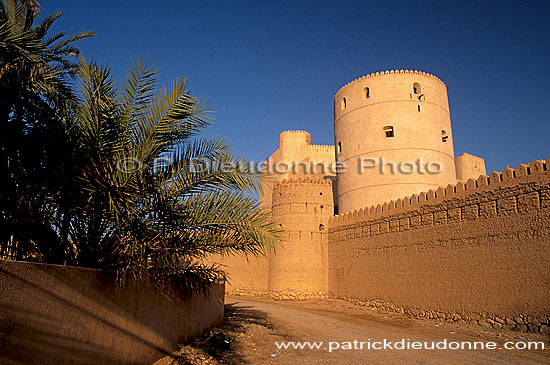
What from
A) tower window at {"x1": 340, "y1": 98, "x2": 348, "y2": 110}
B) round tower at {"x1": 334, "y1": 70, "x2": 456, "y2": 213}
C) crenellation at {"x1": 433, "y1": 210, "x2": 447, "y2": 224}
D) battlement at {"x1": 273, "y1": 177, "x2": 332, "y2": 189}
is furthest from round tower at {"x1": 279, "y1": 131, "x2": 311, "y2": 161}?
crenellation at {"x1": 433, "y1": 210, "x2": 447, "y2": 224}

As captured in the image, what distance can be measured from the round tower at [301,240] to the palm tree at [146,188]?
11.4 metres

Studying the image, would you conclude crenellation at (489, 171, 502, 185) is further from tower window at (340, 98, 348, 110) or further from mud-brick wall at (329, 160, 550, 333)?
tower window at (340, 98, 348, 110)

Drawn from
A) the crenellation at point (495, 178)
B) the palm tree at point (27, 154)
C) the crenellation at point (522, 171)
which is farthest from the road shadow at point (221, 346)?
the crenellation at point (522, 171)

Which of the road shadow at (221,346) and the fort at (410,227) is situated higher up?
the fort at (410,227)

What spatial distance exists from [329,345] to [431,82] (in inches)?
642

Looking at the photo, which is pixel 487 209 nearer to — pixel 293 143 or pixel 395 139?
pixel 395 139

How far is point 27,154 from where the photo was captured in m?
5.61

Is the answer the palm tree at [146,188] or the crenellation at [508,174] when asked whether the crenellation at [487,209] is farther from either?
the palm tree at [146,188]

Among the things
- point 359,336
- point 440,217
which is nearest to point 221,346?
point 359,336

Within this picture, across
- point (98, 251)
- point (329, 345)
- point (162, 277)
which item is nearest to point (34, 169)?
point (98, 251)

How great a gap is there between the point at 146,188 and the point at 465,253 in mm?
9471

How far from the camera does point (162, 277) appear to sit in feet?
20.8

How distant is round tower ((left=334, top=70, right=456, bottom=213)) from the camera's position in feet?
64.1

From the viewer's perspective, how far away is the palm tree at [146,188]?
225 inches
